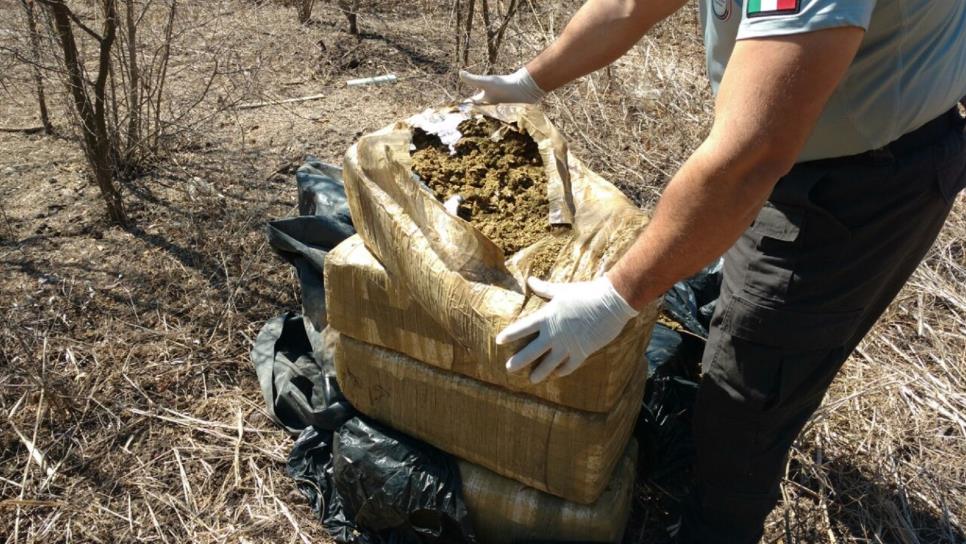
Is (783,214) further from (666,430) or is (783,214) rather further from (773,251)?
(666,430)

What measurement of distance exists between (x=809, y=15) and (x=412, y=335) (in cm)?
121

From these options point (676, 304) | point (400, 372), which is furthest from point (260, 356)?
point (676, 304)

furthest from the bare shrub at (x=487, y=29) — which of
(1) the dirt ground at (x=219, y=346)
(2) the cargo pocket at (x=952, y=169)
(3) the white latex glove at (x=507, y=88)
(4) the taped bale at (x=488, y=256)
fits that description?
(2) the cargo pocket at (x=952, y=169)

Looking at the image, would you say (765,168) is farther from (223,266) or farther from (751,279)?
(223,266)

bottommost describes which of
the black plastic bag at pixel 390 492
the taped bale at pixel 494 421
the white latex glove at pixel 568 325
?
the black plastic bag at pixel 390 492

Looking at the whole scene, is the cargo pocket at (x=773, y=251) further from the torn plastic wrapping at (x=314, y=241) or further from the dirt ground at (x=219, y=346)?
the torn plastic wrapping at (x=314, y=241)

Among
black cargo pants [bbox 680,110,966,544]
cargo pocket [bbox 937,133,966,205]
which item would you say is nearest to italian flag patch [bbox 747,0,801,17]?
black cargo pants [bbox 680,110,966,544]

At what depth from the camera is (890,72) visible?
5.04 ft

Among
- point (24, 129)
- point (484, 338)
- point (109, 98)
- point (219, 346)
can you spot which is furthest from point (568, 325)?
point (24, 129)

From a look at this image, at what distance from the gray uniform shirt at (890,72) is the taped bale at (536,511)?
101cm

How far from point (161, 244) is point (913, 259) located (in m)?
2.90

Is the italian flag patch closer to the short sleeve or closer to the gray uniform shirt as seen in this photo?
the short sleeve

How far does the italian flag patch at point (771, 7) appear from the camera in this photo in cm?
125

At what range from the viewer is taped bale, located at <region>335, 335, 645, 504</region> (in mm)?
1898
